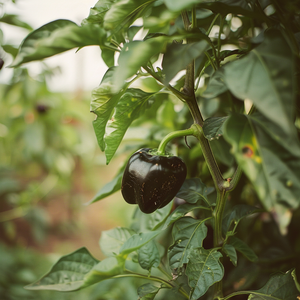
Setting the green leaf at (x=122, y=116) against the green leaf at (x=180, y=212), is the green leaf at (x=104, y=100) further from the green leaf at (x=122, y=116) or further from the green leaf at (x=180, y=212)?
the green leaf at (x=180, y=212)

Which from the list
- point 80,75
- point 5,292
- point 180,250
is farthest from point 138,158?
point 80,75

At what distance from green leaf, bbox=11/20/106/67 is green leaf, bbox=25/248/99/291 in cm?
33

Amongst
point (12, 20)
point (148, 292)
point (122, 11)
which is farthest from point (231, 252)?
point (12, 20)

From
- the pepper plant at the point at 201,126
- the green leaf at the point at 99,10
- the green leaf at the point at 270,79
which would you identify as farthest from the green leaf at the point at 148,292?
the green leaf at the point at 99,10

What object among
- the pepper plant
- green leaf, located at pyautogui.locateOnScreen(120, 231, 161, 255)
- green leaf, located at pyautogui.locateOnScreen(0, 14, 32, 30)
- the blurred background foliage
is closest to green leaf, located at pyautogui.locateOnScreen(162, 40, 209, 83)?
the pepper plant

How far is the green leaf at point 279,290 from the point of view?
387 millimetres

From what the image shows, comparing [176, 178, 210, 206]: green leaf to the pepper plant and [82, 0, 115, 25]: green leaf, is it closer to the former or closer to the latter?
the pepper plant

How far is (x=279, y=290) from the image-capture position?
392mm

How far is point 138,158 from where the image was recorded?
40cm

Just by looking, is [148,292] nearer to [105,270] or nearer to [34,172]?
[105,270]

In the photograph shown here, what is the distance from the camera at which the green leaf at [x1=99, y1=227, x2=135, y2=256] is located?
50 centimetres

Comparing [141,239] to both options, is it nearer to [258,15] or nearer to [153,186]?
[153,186]

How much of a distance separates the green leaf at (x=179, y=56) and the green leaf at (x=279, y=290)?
13.4 inches

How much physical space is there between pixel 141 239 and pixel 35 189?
6.00ft
